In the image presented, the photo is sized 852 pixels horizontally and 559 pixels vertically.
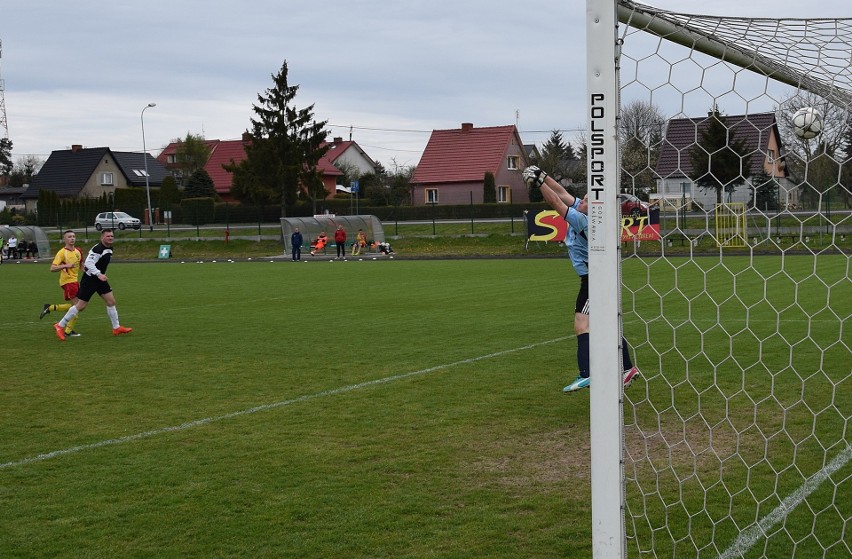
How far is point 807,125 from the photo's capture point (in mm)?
4637

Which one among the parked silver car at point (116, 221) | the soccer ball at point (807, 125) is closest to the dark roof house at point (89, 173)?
the parked silver car at point (116, 221)

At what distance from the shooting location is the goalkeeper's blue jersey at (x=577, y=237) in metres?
8.32

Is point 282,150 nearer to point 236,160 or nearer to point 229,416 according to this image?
point 236,160

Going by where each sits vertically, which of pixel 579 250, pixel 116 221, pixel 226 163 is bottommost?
pixel 579 250

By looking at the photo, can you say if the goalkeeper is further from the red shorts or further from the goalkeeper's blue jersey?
the red shorts

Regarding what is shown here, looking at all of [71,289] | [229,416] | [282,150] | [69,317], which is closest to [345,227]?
[282,150]

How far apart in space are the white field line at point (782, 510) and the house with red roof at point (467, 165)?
6922 centimetres

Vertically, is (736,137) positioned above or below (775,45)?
below

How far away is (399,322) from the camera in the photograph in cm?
1603

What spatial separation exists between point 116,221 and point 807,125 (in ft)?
212

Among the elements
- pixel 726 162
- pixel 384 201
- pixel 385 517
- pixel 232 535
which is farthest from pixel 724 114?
pixel 384 201

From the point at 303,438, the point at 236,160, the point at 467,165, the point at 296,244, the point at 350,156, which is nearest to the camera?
the point at 303,438

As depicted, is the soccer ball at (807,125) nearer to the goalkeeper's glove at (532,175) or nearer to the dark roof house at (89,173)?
the goalkeeper's glove at (532,175)

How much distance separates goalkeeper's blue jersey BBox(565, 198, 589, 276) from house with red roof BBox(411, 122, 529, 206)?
6653cm
